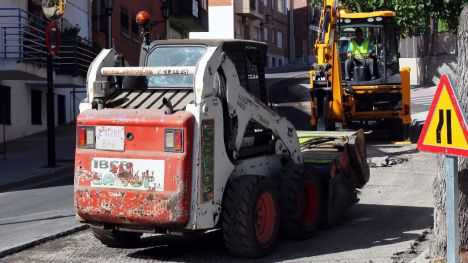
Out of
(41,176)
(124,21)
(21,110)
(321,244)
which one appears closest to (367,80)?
(41,176)

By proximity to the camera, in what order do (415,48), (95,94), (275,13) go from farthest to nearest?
(275,13) < (415,48) < (95,94)

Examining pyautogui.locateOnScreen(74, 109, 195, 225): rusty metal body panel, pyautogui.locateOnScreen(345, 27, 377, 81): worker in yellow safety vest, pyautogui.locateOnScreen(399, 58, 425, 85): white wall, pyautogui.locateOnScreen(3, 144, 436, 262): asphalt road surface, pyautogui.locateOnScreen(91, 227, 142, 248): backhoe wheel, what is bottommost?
pyautogui.locateOnScreen(3, 144, 436, 262): asphalt road surface

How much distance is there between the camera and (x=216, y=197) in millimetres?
7293

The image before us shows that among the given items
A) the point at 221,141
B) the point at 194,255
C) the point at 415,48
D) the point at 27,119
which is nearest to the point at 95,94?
the point at 221,141

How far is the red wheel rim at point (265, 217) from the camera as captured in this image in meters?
7.65

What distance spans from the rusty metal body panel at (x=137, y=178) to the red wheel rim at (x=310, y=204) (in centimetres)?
214

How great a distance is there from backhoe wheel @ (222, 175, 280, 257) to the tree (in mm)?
1714

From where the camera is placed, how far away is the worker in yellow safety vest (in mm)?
18872

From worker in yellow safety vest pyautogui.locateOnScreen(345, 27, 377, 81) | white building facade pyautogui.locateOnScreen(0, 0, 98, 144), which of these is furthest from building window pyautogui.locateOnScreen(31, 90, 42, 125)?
worker in yellow safety vest pyautogui.locateOnScreen(345, 27, 377, 81)

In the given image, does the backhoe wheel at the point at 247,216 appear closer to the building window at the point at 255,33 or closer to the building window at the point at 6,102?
the building window at the point at 6,102

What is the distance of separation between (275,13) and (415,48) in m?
32.6

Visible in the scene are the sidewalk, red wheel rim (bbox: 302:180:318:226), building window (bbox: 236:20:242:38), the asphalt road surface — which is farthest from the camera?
building window (bbox: 236:20:242:38)

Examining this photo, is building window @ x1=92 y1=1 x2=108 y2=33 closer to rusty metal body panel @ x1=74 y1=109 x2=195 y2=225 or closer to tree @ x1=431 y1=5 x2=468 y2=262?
rusty metal body panel @ x1=74 y1=109 x2=195 y2=225

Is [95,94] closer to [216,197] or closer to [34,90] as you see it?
[216,197]
